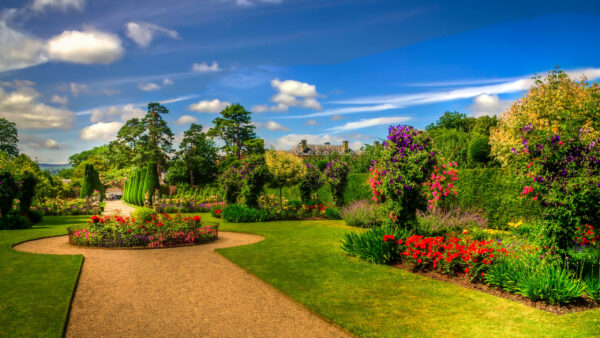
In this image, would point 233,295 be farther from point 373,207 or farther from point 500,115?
point 500,115

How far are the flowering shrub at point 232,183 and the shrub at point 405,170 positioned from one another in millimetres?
10894

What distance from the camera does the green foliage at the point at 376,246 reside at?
8453 mm

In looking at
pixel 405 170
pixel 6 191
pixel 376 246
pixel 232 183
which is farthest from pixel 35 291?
pixel 232 183

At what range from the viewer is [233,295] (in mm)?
6504

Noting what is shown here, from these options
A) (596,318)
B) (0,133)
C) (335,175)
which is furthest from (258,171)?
(0,133)

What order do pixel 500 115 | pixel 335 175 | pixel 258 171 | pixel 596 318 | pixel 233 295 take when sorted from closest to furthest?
pixel 596 318 → pixel 233 295 → pixel 258 171 → pixel 335 175 → pixel 500 115

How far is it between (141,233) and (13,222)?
23.2 feet

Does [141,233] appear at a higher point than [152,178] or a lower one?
lower

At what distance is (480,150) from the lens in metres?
21.7

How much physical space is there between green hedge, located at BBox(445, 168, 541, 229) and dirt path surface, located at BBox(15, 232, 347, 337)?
33.8 feet

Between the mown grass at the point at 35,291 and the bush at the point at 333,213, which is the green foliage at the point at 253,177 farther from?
the mown grass at the point at 35,291

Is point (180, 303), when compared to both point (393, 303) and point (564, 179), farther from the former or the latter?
point (564, 179)

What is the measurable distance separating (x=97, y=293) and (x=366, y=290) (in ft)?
15.8

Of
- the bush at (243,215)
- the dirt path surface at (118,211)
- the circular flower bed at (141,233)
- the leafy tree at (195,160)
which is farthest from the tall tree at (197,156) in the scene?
the circular flower bed at (141,233)
